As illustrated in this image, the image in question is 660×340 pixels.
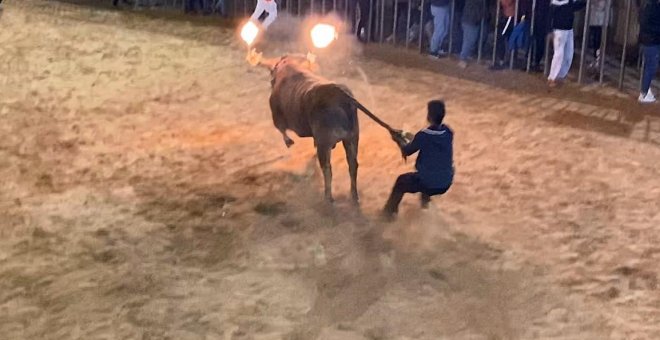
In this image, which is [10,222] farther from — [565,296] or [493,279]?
[565,296]

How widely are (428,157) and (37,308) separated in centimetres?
315

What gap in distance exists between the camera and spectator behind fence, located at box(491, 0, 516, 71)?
13.6 meters

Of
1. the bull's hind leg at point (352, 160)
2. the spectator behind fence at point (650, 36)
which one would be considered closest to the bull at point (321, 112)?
the bull's hind leg at point (352, 160)

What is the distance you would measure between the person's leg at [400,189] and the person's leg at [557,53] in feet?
19.9

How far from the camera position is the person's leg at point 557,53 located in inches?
494

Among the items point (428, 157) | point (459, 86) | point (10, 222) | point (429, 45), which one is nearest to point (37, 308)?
point (10, 222)

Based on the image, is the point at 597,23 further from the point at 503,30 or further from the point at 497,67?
the point at 497,67

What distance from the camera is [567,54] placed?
12.8 metres

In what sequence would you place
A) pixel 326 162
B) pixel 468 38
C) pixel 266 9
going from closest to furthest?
pixel 326 162
pixel 468 38
pixel 266 9

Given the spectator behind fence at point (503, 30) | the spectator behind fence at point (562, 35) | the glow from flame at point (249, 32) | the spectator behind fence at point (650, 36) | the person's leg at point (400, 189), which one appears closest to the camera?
the person's leg at point (400, 189)

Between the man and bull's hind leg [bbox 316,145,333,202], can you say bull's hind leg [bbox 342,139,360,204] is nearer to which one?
bull's hind leg [bbox 316,145,333,202]

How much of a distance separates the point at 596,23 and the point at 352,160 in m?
7.39

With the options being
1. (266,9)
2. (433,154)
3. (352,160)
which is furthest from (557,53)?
(433,154)

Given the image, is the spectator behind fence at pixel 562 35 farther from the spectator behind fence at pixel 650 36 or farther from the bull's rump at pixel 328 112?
the bull's rump at pixel 328 112
